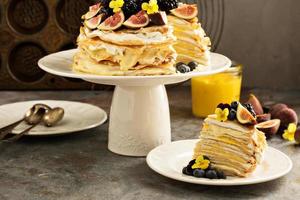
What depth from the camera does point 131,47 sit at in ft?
6.24

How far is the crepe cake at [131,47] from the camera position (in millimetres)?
1900

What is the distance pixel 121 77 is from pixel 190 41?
14.3 inches

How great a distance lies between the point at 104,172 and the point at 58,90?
3.67 ft

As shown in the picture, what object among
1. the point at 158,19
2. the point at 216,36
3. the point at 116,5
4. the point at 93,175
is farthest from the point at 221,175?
the point at 216,36

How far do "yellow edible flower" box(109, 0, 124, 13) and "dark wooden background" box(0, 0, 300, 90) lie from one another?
3.20 ft

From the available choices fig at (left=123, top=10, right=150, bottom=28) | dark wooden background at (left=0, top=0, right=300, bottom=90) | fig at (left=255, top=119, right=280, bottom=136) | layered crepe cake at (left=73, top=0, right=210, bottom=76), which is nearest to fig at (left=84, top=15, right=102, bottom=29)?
layered crepe cake at (left=73, top=0, right=210, bottom=76)

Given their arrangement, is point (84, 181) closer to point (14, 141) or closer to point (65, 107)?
point (14, 141)

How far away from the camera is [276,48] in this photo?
2.96 metres

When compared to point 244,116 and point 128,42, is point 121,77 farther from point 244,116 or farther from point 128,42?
point 244,116

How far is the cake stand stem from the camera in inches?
81.8

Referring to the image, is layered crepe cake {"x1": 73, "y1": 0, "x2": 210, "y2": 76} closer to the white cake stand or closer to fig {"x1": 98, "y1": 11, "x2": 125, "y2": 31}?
fig {"x1": 98, "y1": 11, "x2": 125, "y2": 31}

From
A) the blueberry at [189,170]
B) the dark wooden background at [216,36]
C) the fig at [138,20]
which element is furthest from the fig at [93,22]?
the dark wooden background at [216,36]

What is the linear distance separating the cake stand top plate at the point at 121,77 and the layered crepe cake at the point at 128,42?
26mm

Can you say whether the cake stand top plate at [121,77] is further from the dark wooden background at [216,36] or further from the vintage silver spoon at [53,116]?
the dark wooden background at [216,36]
